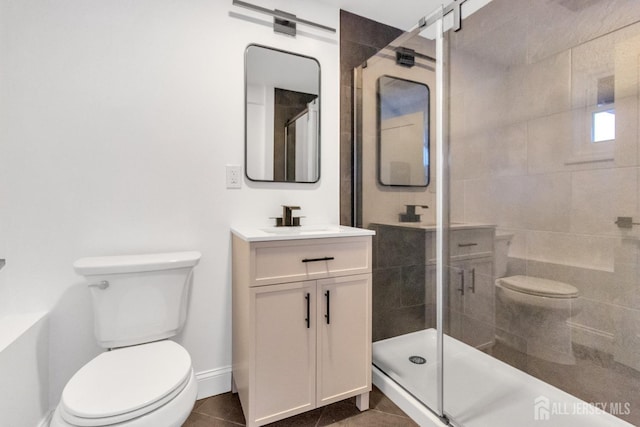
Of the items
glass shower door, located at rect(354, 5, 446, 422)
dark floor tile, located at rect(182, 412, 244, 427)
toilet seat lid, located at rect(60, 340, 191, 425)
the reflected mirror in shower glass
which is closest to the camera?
toilet seat lid, located at rect(60, 340, 191, 425)

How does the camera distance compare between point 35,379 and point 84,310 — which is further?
point 84,310

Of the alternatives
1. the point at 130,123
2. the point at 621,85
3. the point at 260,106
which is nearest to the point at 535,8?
the point at 621,85

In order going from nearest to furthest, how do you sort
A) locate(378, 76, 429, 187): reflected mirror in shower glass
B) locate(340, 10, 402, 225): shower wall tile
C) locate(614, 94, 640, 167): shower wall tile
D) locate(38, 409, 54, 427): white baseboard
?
locate(614, 94, 640, 167): shower wall tile < locate(38, 409, 54, 427): white baseboard < locate(378, 76, 429, 187): reflected mirror in shower glass < locate(340, 10, 402, 225): shower wall tile

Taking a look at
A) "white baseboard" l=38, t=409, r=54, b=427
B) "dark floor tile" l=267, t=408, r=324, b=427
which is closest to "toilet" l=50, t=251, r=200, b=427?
"white baseboard" l=38, t=409, r=54, b=427

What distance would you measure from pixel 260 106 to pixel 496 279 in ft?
5.29

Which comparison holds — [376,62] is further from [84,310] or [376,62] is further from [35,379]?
[35,379]

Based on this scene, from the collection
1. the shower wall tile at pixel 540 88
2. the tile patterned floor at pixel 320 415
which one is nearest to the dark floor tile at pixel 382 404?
the tile patterned floor at pixel 320 415

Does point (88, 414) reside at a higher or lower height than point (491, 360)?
higher

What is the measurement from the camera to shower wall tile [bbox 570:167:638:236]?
120 cm

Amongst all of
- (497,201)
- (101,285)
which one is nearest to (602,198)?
(497,201)

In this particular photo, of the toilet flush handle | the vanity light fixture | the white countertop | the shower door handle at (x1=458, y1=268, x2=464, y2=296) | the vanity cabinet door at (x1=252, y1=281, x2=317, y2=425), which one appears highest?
the vanity light fixture

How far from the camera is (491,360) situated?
160 centimetres

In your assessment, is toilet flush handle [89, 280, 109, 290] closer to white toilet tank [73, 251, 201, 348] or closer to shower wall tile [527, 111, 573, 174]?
white toilet tank [73, 251, 201, 348]

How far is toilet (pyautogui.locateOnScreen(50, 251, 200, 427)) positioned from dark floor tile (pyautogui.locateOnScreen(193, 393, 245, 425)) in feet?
1.56
